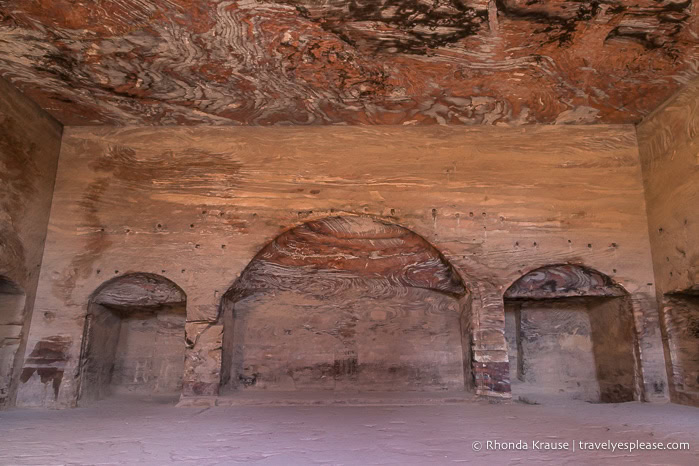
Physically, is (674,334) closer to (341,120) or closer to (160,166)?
(341,120)

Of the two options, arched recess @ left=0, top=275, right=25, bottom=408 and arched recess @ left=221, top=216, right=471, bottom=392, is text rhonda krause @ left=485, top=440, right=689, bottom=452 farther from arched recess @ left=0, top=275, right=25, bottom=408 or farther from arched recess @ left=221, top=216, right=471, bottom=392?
arched recess @ left=0, top=275, right=25, bottom=408

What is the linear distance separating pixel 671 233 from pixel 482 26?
9.68 feet

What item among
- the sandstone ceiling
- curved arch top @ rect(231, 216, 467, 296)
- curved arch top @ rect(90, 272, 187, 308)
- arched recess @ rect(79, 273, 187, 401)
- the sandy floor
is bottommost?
the sandy floor

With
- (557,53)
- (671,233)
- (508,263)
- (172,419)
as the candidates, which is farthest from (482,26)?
(172,419)

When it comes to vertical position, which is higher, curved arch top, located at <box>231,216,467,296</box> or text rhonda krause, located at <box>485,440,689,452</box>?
curved arch top, located at <box>231,216,467,296</box>

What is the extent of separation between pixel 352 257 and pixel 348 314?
781mm

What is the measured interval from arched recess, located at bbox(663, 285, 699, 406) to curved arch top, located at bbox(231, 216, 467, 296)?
6.92 feet

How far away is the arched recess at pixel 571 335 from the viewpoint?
17.9ft

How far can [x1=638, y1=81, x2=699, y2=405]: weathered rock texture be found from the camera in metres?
4.81

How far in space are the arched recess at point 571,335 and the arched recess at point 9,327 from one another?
5.25 m

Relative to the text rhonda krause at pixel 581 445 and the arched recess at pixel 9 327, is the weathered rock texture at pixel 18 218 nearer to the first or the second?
the arched recess at pixel 9 327

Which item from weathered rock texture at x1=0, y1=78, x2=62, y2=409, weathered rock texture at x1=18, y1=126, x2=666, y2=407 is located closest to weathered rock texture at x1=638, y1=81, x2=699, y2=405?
weathered rock texture at x1=18, y1=126, x2=666, y2=407

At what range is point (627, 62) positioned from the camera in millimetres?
4672

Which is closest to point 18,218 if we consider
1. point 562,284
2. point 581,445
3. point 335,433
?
point 335,433
